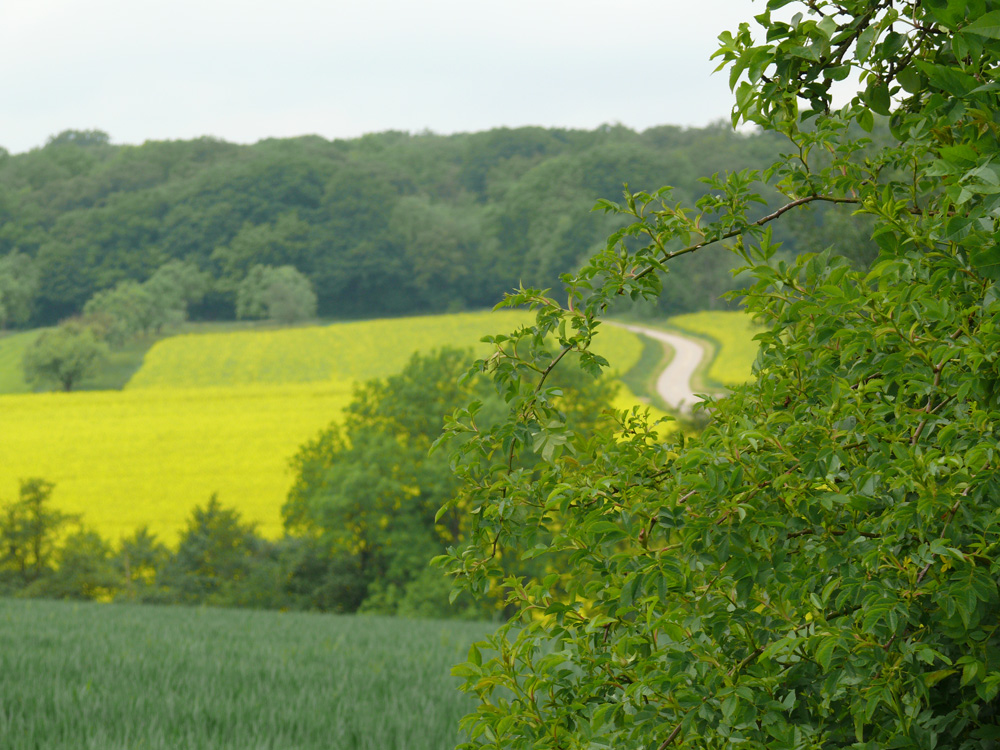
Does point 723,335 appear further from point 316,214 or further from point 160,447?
point 316,214

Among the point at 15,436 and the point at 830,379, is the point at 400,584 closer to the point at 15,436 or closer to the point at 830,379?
the point at 15,436

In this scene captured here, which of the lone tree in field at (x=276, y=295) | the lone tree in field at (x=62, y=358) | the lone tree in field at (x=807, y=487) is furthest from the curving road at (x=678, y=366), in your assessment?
the lone tree in field at (x=62, y=358)

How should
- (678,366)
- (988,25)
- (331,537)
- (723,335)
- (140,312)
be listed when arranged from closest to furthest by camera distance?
(988,25), (331,537), (678,366), (723,335), (140,312)

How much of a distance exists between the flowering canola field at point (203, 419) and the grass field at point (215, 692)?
1334cm

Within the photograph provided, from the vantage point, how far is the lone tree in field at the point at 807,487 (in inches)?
55.4

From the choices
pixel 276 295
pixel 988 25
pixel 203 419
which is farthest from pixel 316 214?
pixel 988 25

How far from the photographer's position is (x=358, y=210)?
6512cm

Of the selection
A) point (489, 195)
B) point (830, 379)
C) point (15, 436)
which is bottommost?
point (15, 436)

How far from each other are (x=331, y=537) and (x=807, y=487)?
24.8 meters

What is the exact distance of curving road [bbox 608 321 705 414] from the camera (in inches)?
1384

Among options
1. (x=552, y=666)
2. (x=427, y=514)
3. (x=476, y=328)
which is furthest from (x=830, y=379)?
(x=476, y=328)

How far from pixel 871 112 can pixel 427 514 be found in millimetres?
26050

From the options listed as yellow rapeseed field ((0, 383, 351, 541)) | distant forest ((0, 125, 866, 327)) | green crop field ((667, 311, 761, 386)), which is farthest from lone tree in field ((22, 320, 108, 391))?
green crop field ((667, 311, 761, 386))

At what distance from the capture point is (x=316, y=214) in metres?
66.4
